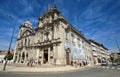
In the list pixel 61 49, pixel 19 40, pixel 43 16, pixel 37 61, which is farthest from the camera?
pixel 19 40

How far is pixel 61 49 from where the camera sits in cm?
2175

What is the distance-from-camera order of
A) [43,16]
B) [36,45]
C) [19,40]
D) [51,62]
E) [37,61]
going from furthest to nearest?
[19,40] → [43,16] → [36,45] → [37,61] → [51,62]

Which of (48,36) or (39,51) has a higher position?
(48,36)

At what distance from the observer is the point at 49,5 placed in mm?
31500

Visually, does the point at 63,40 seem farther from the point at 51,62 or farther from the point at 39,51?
the point at 39,51

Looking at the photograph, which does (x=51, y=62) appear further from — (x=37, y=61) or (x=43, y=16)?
(x=43, y=16)

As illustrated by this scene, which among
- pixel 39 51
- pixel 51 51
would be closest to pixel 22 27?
pixel 39 51

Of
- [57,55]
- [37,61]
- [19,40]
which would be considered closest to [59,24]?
[57,55]

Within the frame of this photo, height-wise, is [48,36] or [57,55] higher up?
[48,36]

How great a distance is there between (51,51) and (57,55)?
329 cm

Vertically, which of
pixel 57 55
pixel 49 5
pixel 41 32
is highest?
pixel 49 5

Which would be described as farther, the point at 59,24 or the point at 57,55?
the point at 59,24

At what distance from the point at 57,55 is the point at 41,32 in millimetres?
11423

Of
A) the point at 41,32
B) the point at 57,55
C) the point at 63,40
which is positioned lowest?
the point at 57,55
